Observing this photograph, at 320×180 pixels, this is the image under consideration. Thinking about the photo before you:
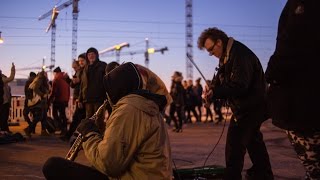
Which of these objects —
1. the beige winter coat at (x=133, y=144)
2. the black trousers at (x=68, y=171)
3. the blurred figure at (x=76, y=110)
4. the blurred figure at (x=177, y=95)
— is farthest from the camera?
the blurred figure at (x=177, y=95)

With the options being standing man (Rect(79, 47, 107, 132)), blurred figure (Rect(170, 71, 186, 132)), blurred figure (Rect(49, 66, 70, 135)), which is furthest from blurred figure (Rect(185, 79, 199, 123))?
standing man (Rect(79, 47, 107, 132))

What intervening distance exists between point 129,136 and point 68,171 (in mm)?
700

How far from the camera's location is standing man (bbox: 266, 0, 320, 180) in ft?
9.19

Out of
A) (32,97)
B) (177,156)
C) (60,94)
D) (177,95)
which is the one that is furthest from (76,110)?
(177,95)

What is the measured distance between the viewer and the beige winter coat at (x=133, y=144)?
2713 mm

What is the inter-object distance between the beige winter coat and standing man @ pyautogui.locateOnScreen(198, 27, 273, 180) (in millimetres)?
1824

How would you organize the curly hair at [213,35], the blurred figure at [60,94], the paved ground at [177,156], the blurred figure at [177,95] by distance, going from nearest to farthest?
the curly hair at [213,35], the paved ground at [177,156], the blurred figure at [60,94], the blurred figure at [177,95]

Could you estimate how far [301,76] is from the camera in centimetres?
284

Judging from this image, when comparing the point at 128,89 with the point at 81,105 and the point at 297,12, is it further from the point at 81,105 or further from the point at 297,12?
the point at 81,105

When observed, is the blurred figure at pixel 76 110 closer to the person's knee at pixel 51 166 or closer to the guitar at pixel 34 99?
the guitar at pixel 34 99

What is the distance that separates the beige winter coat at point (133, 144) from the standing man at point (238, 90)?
1.82 m

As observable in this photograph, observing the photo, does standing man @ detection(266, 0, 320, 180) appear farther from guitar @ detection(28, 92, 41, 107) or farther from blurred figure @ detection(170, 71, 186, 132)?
blurred figure @ detection(170, 71, 186, 132)

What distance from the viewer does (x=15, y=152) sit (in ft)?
28.2

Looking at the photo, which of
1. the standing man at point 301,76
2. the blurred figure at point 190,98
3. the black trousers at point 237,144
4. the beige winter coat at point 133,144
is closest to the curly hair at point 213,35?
the black trousers at point 237,144
